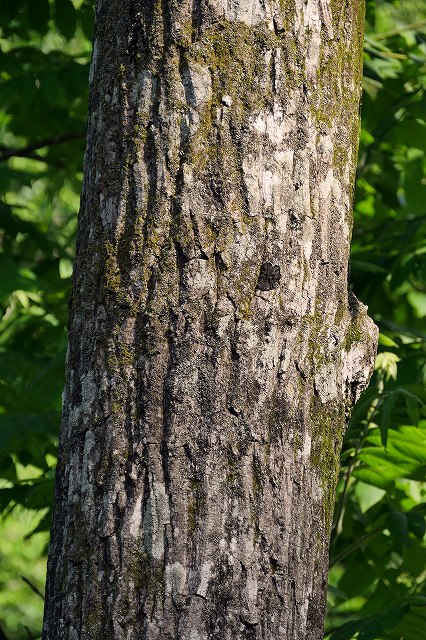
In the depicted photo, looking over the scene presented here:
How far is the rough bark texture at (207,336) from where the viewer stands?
4.09ft

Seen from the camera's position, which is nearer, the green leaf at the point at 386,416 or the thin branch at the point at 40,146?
the green leaf at the point at 386,416

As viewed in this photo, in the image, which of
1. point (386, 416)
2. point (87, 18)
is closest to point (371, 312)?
point (386, 416)

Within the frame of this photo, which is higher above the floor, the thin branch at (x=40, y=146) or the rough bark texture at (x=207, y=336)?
the rough bark texture at (x=207, y=336)

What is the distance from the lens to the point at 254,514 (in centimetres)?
126

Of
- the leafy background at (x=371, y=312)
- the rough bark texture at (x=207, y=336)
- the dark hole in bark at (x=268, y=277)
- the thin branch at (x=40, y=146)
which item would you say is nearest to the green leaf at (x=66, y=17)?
the leafy background at (x=371, y=312)

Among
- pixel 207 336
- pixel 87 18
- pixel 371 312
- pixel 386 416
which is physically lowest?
pixel 371 312

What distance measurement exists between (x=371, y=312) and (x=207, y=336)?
6.35 feet

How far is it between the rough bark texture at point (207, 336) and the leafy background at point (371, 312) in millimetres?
776

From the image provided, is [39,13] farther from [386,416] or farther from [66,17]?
[386,416]

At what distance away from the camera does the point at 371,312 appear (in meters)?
3.11

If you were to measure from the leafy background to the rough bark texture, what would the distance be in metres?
0.78

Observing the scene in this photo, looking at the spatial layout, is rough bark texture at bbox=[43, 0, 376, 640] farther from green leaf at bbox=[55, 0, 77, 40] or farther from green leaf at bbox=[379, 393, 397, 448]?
green leaf at bbox=[55, 0, 77, 40]

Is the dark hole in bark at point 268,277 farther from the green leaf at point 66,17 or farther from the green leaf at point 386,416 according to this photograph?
the green leaf at point 66,17

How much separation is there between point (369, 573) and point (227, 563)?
5.27ft
